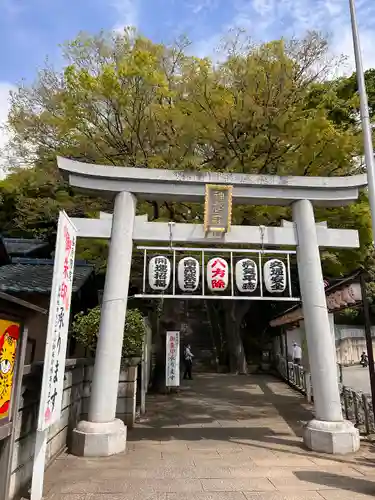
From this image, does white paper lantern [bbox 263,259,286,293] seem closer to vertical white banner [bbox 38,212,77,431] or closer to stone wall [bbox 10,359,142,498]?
stone wall [bbox 10,359,142,498]

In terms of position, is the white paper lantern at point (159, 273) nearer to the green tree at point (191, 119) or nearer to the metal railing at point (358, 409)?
the green tree at point (191, 119)

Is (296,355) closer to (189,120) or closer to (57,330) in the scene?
(189,120)

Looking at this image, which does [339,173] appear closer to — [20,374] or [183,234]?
[183,234]

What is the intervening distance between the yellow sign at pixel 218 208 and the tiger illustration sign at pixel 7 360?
5.06 metres

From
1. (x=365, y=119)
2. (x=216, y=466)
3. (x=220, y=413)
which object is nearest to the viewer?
(x=216, y=466)

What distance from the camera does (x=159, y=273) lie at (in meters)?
8.59

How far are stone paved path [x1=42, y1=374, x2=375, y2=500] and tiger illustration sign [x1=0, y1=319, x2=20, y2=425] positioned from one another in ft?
6.18

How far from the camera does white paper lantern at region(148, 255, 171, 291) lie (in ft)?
28.1

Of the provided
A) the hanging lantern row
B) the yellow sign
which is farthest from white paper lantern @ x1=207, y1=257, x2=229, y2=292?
the yellow sign

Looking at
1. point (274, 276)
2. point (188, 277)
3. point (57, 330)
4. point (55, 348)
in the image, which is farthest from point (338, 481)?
point (57, 330)

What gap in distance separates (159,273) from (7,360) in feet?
14.8

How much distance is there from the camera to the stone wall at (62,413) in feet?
16.5

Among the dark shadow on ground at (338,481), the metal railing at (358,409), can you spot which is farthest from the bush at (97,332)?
the metal railing at (358,409)

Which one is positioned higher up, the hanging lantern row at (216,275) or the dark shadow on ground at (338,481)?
the hanging lantern row at (216,275)
